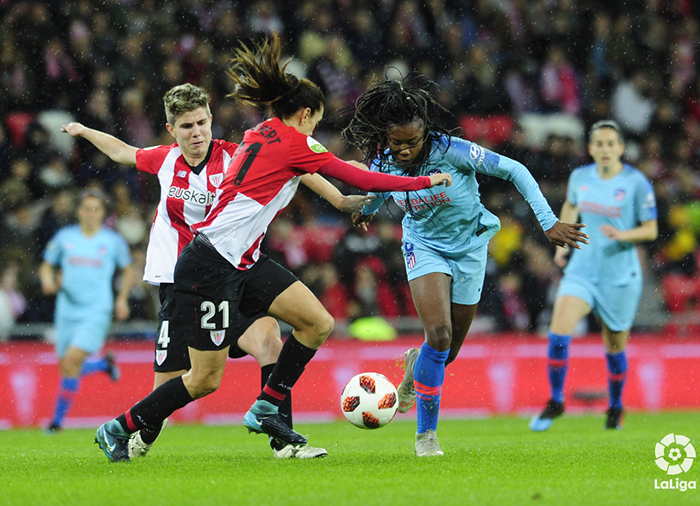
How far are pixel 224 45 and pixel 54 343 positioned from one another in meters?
5.74

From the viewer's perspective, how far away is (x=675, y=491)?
4406mm

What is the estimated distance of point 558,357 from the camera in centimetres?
883

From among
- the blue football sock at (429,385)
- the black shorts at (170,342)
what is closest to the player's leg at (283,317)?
the black shorts at (170,342)

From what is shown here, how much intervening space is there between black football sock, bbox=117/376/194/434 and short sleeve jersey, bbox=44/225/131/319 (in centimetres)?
534

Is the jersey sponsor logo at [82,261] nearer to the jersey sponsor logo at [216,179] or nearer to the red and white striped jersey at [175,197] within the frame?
the red and white striped jersey at [175,197]

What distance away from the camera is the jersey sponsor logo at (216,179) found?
6.08m

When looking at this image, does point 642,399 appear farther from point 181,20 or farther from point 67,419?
point 181,20

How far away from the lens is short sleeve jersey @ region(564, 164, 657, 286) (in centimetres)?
909

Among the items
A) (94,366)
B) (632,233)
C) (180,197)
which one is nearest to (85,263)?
(94,366)

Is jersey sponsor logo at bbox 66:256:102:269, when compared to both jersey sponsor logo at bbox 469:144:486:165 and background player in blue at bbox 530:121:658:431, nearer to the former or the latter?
background player in blue at bbox 530:121:658:431

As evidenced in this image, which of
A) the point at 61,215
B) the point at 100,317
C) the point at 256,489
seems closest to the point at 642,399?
the point at 100,317

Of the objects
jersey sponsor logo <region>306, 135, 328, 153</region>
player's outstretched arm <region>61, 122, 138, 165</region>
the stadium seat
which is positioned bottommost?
jersey sponsor logo <region>306, 135, 328, 153</region>

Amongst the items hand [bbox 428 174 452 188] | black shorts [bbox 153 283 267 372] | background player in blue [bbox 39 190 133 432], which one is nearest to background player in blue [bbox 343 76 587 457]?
hand [bbox 428 174 452 188]

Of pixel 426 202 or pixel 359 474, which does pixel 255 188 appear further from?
pixel 359 474
